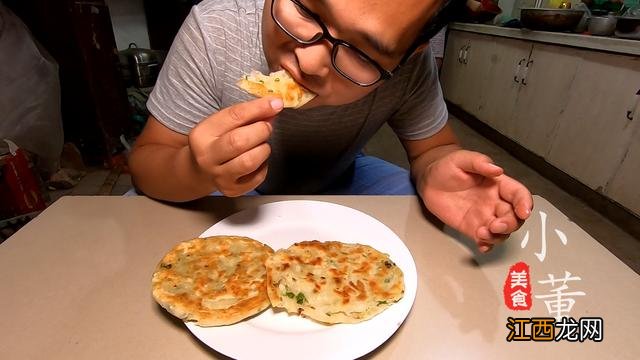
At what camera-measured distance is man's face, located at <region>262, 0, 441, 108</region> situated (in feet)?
2.46

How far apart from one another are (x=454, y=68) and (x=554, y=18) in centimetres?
218

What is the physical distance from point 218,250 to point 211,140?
0.28m

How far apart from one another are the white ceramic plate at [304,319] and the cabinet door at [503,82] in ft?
13.2

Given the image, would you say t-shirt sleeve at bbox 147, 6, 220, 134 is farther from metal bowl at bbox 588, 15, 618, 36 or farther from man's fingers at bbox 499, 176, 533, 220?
metal bowl at bbox 588, 15, 618, 36

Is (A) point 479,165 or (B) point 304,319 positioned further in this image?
(A) point 479,165

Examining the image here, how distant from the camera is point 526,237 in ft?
3.52

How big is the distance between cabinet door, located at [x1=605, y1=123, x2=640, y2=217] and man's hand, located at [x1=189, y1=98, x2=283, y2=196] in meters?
3.25

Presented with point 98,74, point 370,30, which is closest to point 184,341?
point 370,30

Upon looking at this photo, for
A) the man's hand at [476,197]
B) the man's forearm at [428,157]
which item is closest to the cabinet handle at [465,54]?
the man's forearm at [428,157]

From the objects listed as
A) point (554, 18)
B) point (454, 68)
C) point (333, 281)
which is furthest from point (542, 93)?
point (333, 281)

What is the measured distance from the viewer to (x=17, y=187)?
247 centimetres

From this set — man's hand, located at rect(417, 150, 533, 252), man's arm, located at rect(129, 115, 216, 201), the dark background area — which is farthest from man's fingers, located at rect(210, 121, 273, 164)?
the dark background area

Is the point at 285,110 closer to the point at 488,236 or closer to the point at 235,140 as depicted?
the point at 235,140

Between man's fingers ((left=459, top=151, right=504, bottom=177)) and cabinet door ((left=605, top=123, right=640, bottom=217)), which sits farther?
cabinet door ((left=605, top=123, right=640, bottom=217))
